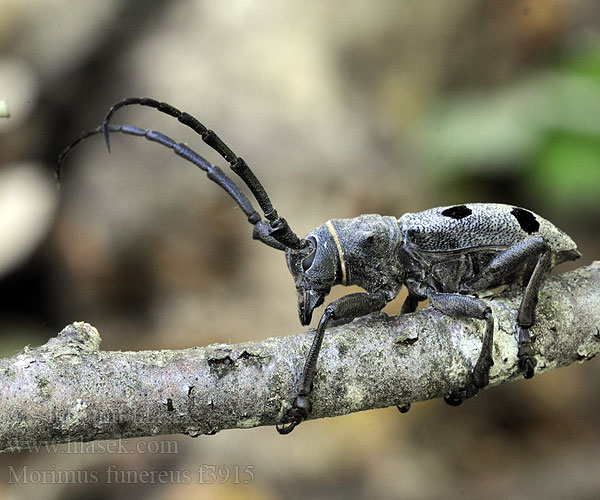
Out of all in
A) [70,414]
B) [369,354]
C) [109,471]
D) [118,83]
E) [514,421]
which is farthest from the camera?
[118,83]

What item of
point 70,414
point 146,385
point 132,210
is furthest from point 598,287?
point 132,210

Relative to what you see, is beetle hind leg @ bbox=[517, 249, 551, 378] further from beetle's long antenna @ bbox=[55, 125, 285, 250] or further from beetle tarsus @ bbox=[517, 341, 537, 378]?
beetle's long antenna @ bbox=[55, 125, 285, 250]

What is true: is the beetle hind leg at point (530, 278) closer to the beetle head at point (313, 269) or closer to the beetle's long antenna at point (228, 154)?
the beetle head at point (313, 269)

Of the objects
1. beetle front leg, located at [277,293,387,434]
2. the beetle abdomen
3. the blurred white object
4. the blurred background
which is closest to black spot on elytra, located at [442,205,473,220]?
the beetle abdomen

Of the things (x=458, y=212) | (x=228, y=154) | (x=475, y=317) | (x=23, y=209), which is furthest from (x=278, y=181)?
(x=475, y=317)

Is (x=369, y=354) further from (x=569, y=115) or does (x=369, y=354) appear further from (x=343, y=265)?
(x=569, y=115)

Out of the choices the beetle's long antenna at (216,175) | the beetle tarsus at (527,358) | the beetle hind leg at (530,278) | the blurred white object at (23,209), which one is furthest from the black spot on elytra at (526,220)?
the blurred white object at (23,209)
